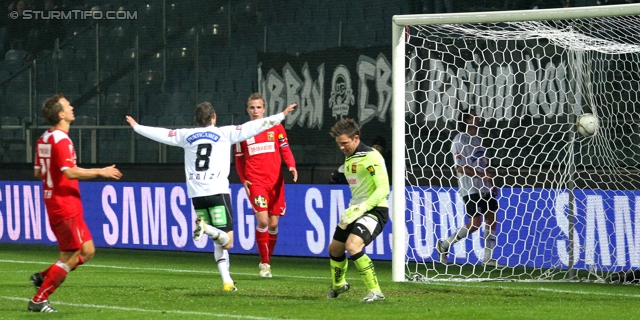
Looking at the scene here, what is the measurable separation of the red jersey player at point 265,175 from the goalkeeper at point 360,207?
2741 millimetres

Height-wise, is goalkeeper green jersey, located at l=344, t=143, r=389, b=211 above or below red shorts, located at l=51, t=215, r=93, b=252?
above

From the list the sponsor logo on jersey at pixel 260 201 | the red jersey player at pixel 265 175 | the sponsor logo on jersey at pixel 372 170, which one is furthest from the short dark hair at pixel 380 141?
the sponsor logo on jersey at pixel 372 170

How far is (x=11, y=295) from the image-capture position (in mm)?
9523

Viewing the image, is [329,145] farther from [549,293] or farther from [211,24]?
[549,293]

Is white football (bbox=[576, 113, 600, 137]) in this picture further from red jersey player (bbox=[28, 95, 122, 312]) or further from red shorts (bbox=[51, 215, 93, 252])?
red shorts (bbox=[51, 215, 93, 252])

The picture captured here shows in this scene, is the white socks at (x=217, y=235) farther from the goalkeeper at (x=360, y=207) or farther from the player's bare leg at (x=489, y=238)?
the player's bare leg at (x=489, y=238)

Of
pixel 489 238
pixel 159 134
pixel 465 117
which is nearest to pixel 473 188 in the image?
pixel 489 238

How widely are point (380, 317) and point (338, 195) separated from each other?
569 centimetres

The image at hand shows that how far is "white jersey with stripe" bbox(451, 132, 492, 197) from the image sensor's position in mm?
12266

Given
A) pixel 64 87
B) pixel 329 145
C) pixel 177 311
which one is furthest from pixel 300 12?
pixel 177 311

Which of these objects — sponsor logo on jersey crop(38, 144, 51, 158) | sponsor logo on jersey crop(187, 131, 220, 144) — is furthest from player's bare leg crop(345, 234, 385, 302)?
sponsor logo on jersey crop(38, 144, 51, 158)

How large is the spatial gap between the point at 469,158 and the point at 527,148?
1.41 m

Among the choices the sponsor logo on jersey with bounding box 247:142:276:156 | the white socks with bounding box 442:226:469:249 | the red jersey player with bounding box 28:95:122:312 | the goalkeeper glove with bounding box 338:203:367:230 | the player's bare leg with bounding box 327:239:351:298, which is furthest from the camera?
the white socks with bounding box 442:226:469:249

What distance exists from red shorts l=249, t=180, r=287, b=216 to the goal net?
145 cm
